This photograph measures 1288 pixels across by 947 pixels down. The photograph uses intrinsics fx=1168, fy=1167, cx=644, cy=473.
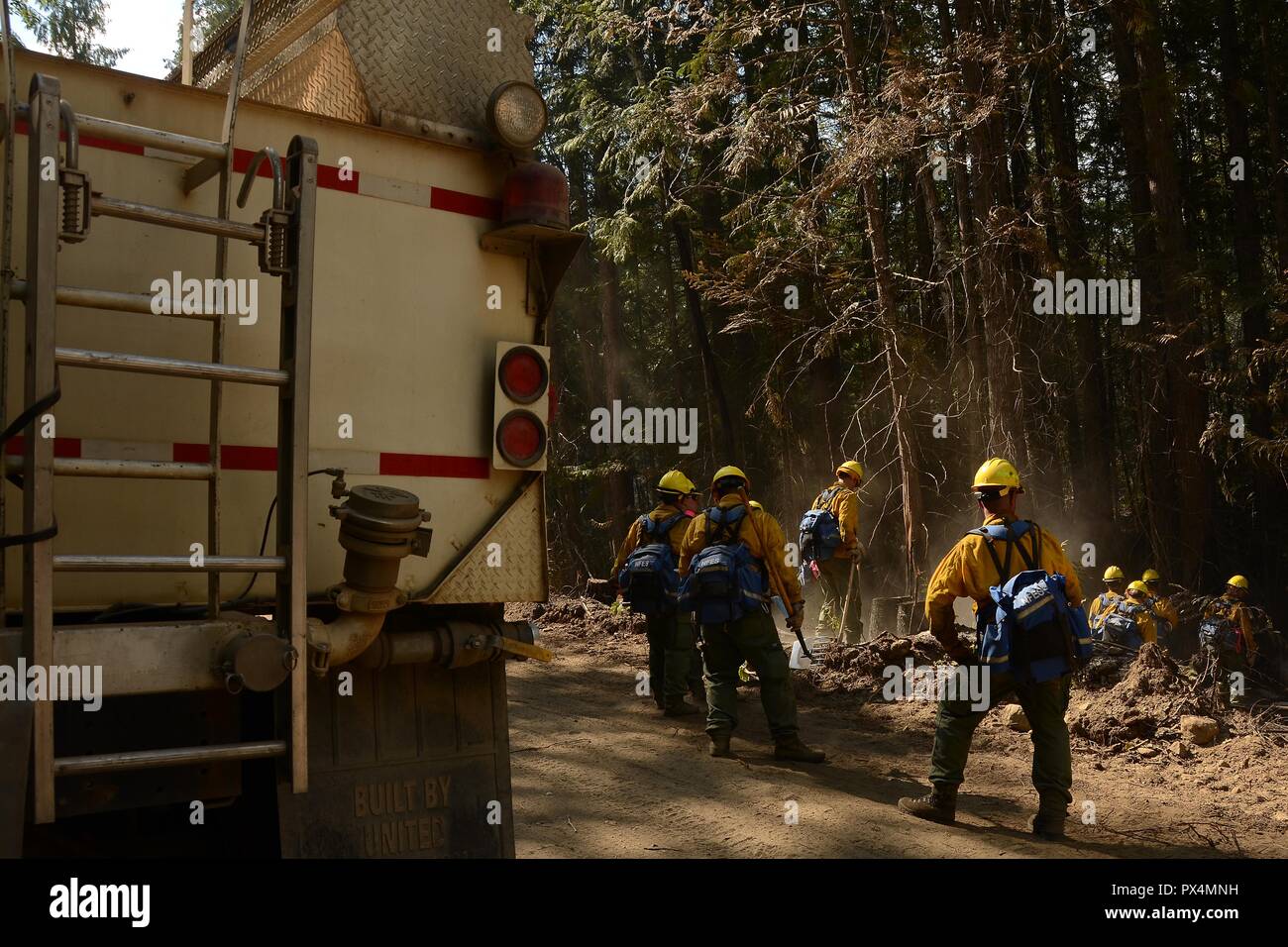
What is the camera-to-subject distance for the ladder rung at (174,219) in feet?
9.03

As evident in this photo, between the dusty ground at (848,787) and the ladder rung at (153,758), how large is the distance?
10.4 ft

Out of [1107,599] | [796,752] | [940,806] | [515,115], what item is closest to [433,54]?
[515,115]

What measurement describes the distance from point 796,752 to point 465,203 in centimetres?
534

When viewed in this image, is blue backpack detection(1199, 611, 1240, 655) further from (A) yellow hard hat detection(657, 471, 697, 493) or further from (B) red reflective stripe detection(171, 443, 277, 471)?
(B) red reflective stripe detection(171, 443, 277, 471)

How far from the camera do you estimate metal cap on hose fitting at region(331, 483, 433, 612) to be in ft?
10.4

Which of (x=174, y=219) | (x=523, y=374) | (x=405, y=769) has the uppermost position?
(x=174, y=219)

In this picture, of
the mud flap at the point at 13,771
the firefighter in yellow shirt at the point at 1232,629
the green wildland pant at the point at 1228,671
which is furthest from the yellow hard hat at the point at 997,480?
the firefighter in yellow shirt at the point at 1232,629

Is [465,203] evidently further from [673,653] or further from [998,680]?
[673,653]

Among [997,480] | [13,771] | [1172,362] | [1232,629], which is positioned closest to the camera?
[13,771]

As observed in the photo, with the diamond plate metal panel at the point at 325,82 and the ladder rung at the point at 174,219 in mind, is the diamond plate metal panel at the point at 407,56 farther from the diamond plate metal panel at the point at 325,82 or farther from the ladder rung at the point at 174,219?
the ladder rung at the point at 174,219

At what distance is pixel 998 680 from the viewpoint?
6395 millimetres

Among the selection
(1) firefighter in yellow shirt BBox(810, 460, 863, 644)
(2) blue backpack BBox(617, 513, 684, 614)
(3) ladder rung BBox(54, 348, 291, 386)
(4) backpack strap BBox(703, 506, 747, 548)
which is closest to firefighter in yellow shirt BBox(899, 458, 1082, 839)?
(4) backpack strap BBox(703, 506, 747, 548)

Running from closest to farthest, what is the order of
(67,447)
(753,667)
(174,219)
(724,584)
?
1. (174,219)
2. (67,447)
3. (724,584)
4. (753,667)
